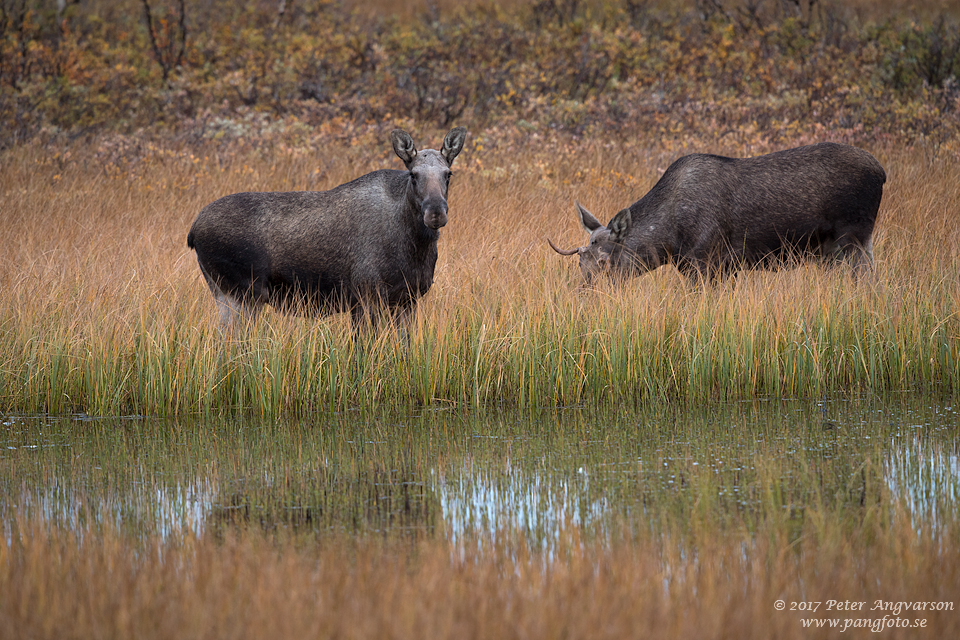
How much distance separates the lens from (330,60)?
20.7 m

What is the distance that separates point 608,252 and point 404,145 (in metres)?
2.77

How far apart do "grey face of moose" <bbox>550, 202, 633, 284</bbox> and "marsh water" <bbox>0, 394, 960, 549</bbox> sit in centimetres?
226

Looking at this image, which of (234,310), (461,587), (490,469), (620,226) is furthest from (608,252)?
(461,587)

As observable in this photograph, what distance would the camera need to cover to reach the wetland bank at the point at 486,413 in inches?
158

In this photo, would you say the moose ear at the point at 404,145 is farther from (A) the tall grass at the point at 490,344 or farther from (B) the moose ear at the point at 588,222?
(B) the moose ear at the point at 588,222

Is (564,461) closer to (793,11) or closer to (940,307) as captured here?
(940,307)

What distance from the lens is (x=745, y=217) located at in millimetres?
9828

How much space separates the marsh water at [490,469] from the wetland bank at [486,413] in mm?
30

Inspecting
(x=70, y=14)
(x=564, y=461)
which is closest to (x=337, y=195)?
(x=564, y=461)

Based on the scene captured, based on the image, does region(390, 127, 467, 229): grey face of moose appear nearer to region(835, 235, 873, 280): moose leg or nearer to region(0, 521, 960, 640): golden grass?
region(0, 521, 960, 640): golden grass

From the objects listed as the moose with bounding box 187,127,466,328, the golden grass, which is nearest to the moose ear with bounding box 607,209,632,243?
the moose with bounding box 187,127,466,328

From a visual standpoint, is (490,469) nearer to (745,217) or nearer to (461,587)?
(461,587)

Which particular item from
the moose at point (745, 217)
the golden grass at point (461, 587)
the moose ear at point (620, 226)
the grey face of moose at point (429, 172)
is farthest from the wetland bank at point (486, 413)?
the grey face of moose at point (429, 172)

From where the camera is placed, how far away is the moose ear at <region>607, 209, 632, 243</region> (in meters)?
9.55
